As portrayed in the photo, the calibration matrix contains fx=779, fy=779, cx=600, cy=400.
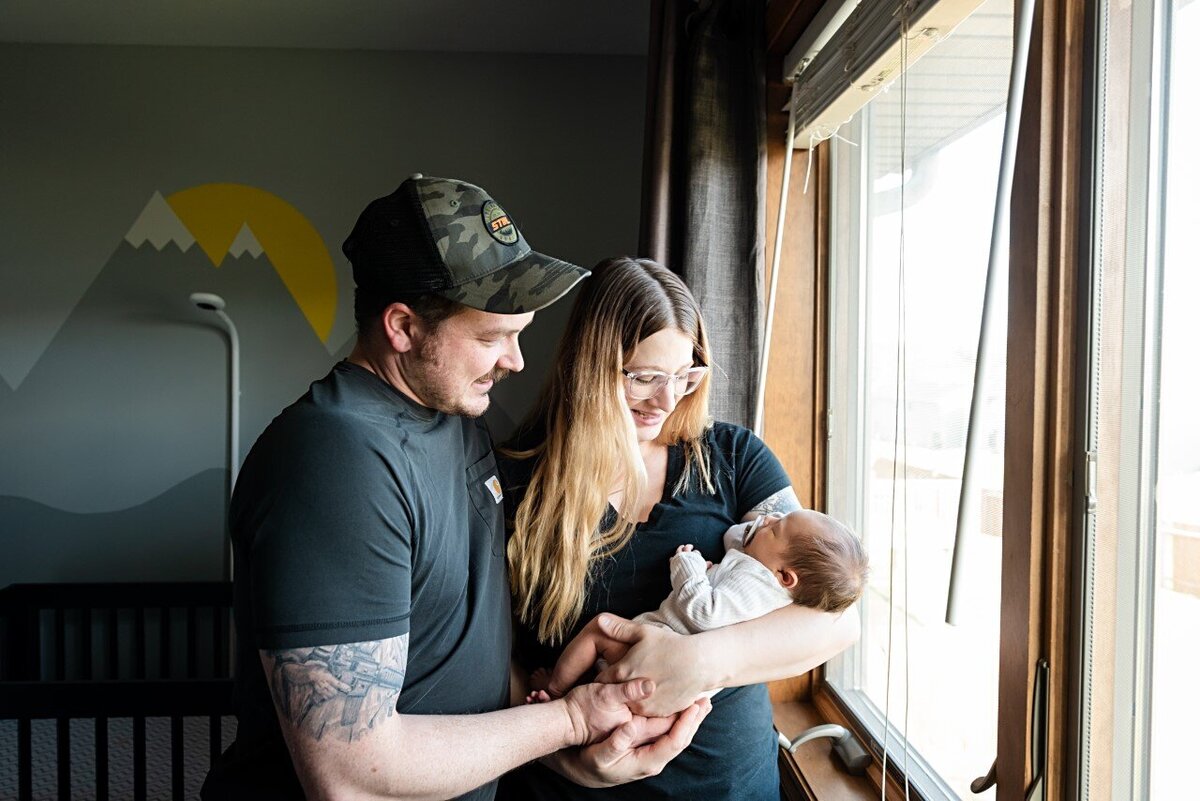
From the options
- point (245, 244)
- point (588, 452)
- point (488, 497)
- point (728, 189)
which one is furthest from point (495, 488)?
point (245, 244)

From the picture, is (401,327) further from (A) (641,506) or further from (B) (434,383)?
(A) (641,506)

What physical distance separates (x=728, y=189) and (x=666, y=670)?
1.10 m

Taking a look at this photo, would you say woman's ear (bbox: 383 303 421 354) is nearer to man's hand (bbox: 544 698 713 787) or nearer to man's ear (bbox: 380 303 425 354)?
man's ear (bbox: 380 303 425 354)

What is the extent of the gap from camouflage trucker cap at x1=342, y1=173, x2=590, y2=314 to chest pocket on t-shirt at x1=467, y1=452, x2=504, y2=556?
286 mm

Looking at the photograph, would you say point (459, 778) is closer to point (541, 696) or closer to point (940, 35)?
point (541, 696)

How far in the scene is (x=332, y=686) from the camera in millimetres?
826

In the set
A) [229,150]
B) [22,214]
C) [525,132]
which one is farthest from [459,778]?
[22,214]

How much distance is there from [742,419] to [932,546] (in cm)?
49

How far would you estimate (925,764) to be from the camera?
142 centimetres

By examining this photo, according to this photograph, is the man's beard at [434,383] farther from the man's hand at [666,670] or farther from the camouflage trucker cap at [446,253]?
the man's hand at [666,670]

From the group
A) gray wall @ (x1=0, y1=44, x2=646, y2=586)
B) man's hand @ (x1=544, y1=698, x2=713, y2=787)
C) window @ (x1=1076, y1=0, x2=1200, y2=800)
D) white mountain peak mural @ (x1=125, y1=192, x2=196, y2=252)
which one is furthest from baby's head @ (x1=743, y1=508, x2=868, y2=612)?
white mountain peak mural @ (x1=125, y1=192, x2=196, y2=252)

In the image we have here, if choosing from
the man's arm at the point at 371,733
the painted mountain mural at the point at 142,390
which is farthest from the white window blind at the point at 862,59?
the painted mountain mural at the point at 142,390

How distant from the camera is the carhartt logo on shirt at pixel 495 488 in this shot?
1192 millimetres

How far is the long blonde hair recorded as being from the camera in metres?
1.22
